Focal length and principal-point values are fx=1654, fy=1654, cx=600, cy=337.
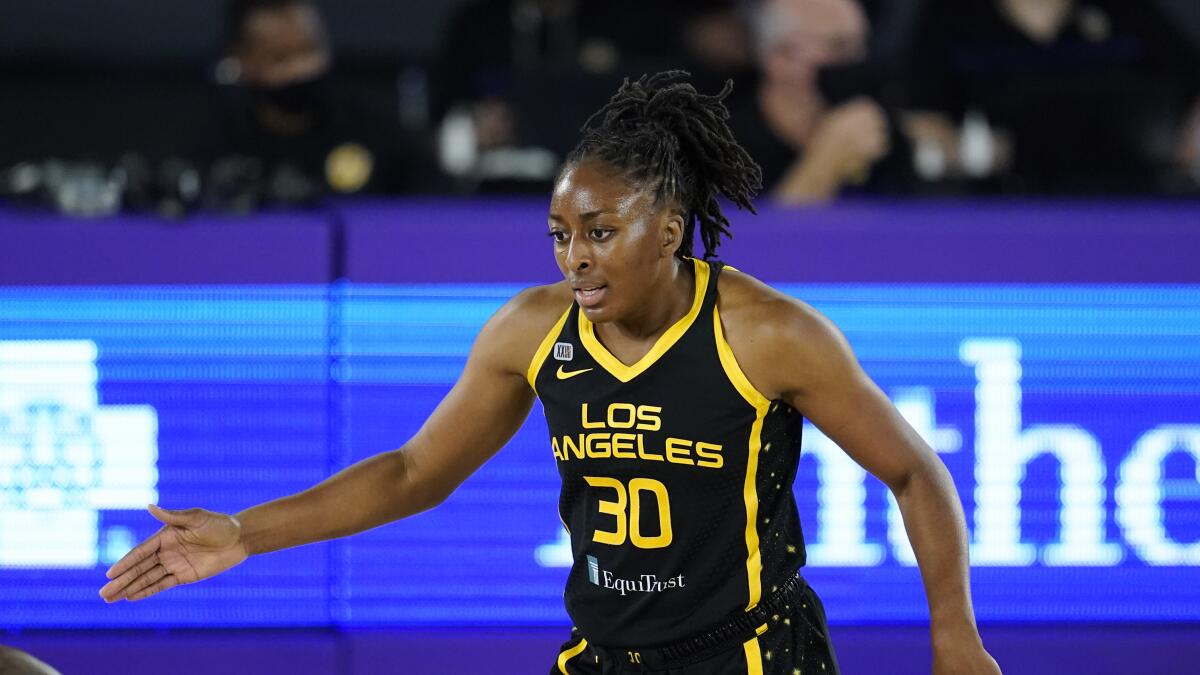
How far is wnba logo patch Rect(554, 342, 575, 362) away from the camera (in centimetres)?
328

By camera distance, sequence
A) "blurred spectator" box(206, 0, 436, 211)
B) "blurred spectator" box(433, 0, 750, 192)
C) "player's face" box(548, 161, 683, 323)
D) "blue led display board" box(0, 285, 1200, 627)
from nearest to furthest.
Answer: "player's face" box(548, 161, 683, 323) → "blue led display board" box(0, 285, 1200, 627) → "blurred spectator" box(433, 0, 750, 192) → "blurred spectator" box(206, 0, 436, 211)

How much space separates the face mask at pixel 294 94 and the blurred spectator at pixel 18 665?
352cm

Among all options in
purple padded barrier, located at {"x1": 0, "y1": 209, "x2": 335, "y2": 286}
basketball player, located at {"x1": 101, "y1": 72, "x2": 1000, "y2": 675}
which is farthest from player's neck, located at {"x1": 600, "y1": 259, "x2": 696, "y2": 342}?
purple padded barrier, located at {"x1": 0, "y1": 209, "x2": 335, "y2": 286}

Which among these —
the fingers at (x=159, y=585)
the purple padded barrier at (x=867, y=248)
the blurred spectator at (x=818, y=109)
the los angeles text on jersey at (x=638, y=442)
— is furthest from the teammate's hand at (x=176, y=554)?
the blurred spectator at (x=818, y=109)

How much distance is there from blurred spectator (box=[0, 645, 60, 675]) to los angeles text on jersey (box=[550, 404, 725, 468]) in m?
1.08

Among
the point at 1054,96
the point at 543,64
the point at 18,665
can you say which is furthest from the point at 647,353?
the point at 543,64

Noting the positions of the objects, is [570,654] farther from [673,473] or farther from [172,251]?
[172,251]

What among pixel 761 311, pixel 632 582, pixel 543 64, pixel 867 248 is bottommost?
pixel 632 582

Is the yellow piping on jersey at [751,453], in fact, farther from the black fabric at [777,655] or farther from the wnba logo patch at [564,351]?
the wnba logo patch at [564,351]

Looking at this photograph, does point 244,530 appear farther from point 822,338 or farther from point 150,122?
point 150,122

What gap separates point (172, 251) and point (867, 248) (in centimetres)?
195

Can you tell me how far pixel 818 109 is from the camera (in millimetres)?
5805

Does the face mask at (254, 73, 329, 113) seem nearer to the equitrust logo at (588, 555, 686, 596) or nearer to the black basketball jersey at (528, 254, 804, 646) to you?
the black basketball jersey at (528, 254, 804, 646)

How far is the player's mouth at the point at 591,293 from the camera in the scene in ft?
10.2
